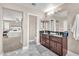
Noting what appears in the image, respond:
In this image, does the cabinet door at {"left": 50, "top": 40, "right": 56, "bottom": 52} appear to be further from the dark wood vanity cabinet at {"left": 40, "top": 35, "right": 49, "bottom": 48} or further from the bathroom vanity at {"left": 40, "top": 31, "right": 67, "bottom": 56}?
the dark wood vanity cabinet at {"left": 40, "top": 35, "right": 49, "bottom": 48}

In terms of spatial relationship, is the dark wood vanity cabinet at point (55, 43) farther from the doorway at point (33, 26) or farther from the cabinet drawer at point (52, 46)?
the doorway at point (33, 26)

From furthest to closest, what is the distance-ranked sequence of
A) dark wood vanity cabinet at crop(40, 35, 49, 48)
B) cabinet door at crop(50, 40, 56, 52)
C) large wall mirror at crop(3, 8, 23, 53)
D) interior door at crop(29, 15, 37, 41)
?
cabinet door at crop(50, 40, 56, 52) → dark wood vanity cabinet at crop(40, 35, 49, 48) → interior door at crop(29, 15, 37, 41) → large wall mirror at crop(3, 8, 23, 53)

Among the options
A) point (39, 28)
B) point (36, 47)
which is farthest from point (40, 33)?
point (36, 47)

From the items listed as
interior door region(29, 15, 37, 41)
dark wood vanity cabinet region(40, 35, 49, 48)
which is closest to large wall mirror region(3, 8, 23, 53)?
interior door region(29, 15, 37, 41)

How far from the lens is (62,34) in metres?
2.48

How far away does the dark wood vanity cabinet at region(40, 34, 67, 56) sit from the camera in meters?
2.37

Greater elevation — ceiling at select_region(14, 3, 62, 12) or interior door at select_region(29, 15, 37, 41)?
ceiling at select_region(14, 3, 62, 12)

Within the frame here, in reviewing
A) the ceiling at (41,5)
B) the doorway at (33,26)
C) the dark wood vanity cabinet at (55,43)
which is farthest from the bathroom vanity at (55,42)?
the ceiling at (41,5)

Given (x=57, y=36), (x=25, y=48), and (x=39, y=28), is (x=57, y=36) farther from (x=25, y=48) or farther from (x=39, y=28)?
(x=25, y=48)

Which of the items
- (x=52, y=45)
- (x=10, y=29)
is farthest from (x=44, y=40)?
(x=10, y=29)

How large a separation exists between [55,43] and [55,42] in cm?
3

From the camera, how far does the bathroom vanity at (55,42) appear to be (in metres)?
2.39

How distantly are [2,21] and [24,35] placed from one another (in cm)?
81

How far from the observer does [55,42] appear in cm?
275
